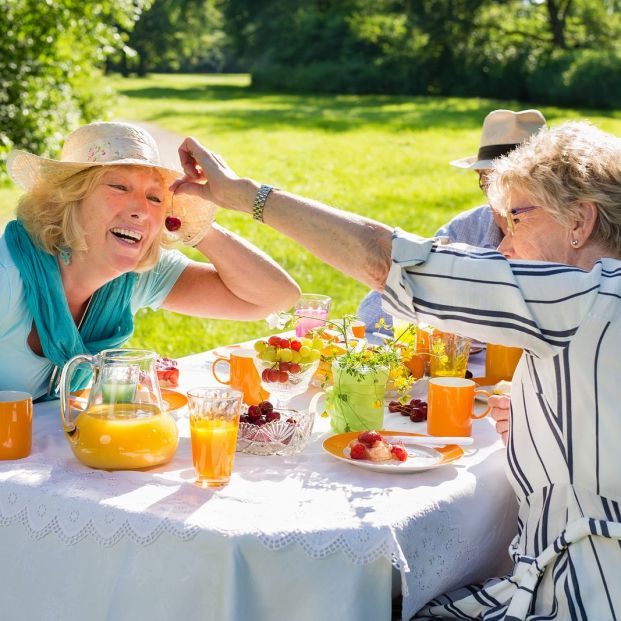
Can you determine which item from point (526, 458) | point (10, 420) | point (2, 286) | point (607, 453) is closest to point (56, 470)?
point (10, 420)

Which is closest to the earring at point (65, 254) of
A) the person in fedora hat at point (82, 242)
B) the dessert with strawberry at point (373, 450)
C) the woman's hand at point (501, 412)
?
the person in fedora hat at point (82, 242)

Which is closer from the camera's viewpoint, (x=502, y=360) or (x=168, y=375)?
(x=168, y=375)

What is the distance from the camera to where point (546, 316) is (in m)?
1.83

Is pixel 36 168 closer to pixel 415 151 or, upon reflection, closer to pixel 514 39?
pixel 415 151

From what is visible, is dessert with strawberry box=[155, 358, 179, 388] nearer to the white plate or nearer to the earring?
the earring

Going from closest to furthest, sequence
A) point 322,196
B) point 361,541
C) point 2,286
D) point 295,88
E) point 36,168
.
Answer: point 361,541 → point 2,286 → point 36,168 → point 322,196 → point 295,88

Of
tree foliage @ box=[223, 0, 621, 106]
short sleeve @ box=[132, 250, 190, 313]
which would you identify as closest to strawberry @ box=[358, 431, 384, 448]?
short sleeve @ box=[132, 250, 190, 313]

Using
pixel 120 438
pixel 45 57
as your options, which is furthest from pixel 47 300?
pixel 45 57

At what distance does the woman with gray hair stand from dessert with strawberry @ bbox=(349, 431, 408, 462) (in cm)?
25

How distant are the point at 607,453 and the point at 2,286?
1.56m

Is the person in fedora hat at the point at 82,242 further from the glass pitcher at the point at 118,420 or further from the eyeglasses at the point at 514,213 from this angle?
the eyeglasses at the point at 514,213

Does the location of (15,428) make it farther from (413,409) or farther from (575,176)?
(575,176)

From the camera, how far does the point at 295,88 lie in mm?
35719

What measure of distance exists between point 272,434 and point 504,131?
7.53ft
